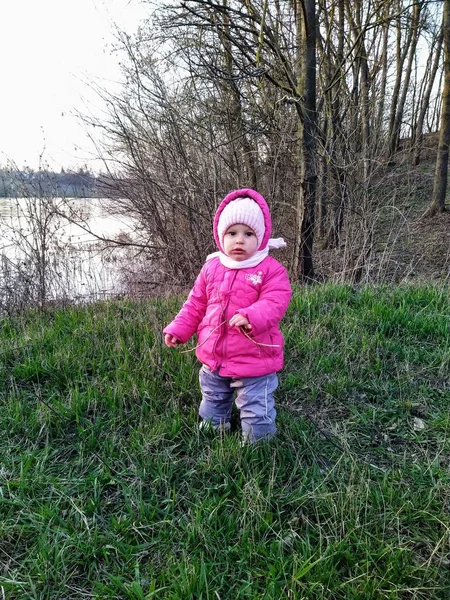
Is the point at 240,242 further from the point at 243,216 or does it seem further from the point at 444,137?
the point at 444,137

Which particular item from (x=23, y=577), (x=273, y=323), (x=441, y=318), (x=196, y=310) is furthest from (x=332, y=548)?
(x=441, y=318)

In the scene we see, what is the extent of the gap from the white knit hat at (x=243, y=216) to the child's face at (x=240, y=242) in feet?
0.08

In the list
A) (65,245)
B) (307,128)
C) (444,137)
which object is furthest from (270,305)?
(444,137)

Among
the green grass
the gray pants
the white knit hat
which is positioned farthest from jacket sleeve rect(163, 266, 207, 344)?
the green grass

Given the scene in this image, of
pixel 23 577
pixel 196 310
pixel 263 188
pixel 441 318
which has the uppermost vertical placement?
pixel 263 188

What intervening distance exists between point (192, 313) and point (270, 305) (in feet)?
1.78

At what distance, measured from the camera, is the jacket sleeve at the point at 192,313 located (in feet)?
8.18

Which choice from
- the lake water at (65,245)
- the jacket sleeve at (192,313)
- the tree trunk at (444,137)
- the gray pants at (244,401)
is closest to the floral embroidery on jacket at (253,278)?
the jacket sleeve at (192,313)

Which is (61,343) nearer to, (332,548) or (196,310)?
(196,310)

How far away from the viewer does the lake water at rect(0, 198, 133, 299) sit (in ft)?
17.4

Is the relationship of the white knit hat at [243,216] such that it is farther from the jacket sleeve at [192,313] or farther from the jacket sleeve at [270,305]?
the jacket sleeve at [192,313]

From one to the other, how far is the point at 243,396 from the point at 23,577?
130 cm

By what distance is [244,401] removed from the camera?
2.39 metres

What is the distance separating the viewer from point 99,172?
7.33 meters
